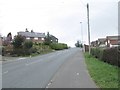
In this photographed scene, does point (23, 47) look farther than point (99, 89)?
Yes

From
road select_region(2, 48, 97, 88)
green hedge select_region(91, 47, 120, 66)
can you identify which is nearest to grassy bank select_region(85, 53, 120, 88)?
green hedge select_region(91, 47, 120, 66)

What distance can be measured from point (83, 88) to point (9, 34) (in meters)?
107

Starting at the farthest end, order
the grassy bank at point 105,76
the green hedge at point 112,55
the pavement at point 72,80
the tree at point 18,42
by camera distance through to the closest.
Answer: the tree at point 18,42
the green hedge at point 112,55
the pavement at point 72,80
the grassy bank at point 105,76

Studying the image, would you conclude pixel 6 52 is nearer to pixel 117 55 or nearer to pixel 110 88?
pixel 117 55

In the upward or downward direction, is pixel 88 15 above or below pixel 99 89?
above

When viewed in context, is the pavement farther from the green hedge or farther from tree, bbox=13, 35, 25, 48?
tree, bbox=13, 35, 25, 48

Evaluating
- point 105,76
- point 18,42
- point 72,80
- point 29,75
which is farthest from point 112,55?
point 18,42

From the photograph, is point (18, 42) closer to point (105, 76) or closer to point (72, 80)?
point (105, 76)

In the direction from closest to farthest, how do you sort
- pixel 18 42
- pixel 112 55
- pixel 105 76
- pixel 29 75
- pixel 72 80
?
pixel 72 80, pixel 105 76, pixel 29 75, pixel 112 55, pixel 18 42

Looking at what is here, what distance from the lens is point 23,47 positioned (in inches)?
3093

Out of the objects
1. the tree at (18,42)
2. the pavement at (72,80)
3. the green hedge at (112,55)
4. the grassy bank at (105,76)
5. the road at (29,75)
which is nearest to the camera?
the grassy bank at (105,76)

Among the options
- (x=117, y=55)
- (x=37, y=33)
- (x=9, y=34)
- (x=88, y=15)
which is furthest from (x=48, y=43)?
(x=117, y=55)

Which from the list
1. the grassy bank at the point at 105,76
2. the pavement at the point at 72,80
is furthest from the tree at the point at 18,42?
the grassy bank at the point at 105,76

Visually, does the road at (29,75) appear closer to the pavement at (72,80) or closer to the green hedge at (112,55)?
the pavement at (72,80)
